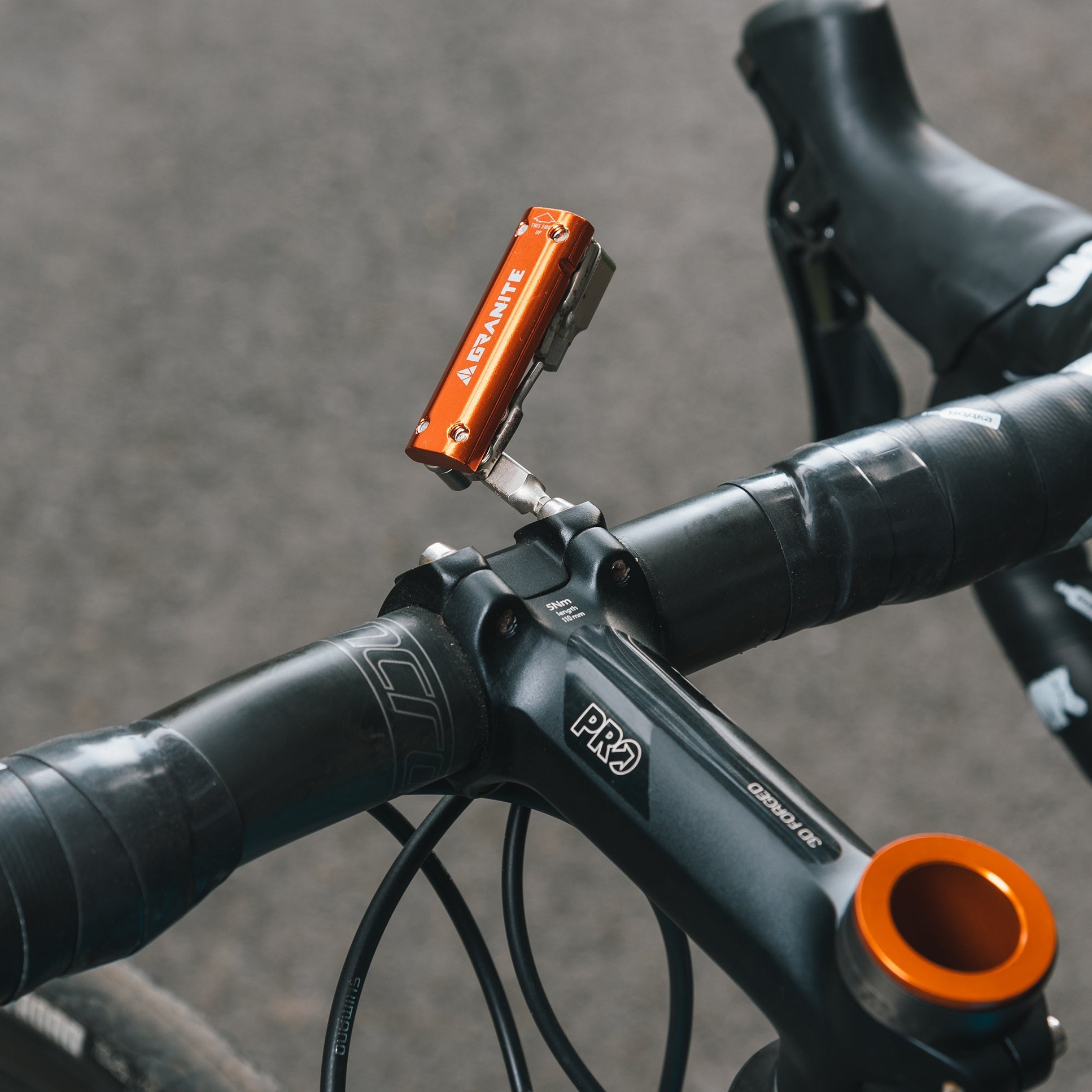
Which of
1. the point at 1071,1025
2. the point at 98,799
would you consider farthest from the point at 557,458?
the point at 98,799

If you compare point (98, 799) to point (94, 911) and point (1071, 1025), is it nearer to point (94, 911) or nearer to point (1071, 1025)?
point (94, 911)

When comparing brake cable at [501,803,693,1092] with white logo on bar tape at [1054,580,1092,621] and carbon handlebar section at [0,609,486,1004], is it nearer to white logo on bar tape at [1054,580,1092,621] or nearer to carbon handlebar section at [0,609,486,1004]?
carbon handlebar section at [0,609,486,1004]

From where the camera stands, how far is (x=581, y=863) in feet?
4.26

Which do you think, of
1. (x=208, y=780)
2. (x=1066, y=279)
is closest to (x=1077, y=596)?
(x=1066, y=279)

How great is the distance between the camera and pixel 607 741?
376mm

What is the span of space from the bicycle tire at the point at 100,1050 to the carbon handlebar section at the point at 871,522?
1.34 ft

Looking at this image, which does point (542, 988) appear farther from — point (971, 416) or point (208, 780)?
point (971, 416)

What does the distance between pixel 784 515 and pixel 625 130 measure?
1.58m

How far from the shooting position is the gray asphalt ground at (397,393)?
1241mm

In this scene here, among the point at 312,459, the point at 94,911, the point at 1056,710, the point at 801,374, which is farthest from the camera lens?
the point at 801,374

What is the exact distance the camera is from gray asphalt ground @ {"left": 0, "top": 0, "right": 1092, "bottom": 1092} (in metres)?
1.24

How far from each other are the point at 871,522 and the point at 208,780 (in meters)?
0.26

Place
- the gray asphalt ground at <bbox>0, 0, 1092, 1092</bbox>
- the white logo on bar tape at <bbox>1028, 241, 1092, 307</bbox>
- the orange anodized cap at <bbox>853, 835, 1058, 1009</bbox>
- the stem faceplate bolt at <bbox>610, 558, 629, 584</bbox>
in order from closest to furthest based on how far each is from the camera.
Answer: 1. the orange anodized cap at <bbox>853, 835, 1058, 1009</bbox>
2. the stem faceplate bolt at <bbox>610, 558, 629, 584</bbox>
3. the white logo on bar tape at <bbox>1028, 241, 1092, 307</bbox>
4. the gray asphalt ground at <bbox>0, 0, 1092, 1092</bbox>

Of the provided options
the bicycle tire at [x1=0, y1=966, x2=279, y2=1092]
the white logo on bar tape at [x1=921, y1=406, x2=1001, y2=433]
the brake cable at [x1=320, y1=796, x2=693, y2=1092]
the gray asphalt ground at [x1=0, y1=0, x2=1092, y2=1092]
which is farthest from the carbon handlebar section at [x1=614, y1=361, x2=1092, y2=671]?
the gray asphalt ground at [x1=0, y1=0, x2=1092, y2=1092]
